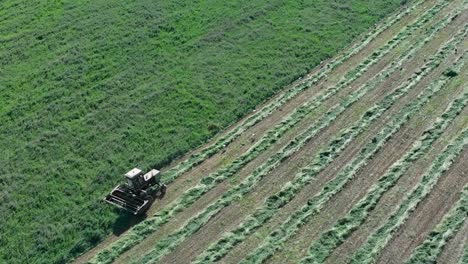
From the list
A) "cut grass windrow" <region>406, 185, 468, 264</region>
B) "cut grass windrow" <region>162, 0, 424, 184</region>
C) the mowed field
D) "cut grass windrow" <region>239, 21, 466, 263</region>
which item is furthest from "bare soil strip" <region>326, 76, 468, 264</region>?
"cut grass windrow" <region>162, 0, 424, 184</region>

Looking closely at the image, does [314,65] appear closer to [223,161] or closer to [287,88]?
[287,88]

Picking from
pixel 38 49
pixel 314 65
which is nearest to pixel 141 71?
pixel 38 49

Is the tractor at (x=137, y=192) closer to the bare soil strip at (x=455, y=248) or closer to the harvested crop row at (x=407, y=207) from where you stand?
the harvested crop row at (x=407, y=207)

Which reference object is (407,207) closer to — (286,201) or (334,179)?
(334,179)

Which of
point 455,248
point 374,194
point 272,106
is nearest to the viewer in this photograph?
point 455,248

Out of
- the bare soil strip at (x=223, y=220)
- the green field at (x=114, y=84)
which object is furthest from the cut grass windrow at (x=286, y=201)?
the green field at (x=114, y=84)

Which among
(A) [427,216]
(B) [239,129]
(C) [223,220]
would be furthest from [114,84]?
(A) [427,216]
